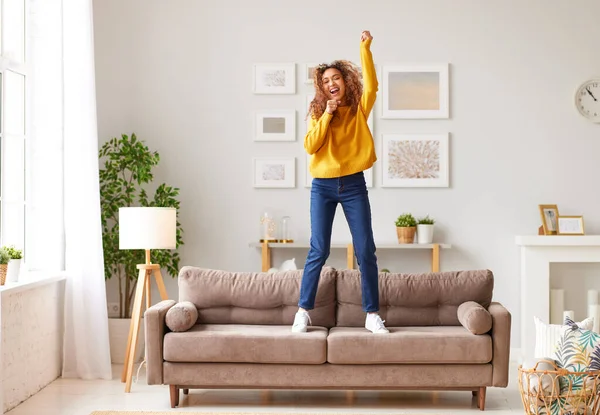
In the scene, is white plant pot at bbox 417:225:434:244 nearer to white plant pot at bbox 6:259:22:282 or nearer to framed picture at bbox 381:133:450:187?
framed picture at bbox 381:133:450:187

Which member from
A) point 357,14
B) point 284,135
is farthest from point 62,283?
point 357,14

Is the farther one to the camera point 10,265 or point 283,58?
point 283,58

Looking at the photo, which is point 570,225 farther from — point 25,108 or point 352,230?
point 25,108

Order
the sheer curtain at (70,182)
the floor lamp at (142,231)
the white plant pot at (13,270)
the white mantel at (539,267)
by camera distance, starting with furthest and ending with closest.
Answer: the white mantel at (539,267) → the sheer curtain at (70,182) → the floor lamp at (142,231) → the white plant pot at (13,270)

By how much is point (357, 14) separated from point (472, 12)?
88cm

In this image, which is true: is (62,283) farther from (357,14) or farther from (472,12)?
(472,12)

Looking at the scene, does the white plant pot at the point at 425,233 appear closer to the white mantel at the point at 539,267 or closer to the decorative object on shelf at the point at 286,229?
the white mantel at the point at 539,267

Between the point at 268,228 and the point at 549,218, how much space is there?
2122 mm

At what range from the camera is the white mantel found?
5730 millimetres

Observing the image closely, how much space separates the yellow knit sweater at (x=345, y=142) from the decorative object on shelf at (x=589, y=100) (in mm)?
2261

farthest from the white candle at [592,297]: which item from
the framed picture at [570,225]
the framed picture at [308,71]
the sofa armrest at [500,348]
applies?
the framed picture at [308,71]

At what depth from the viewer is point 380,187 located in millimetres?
6066

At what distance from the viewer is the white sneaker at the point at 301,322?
4406mm

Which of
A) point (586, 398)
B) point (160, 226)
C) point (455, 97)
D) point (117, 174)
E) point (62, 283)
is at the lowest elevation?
point (586, 398)
